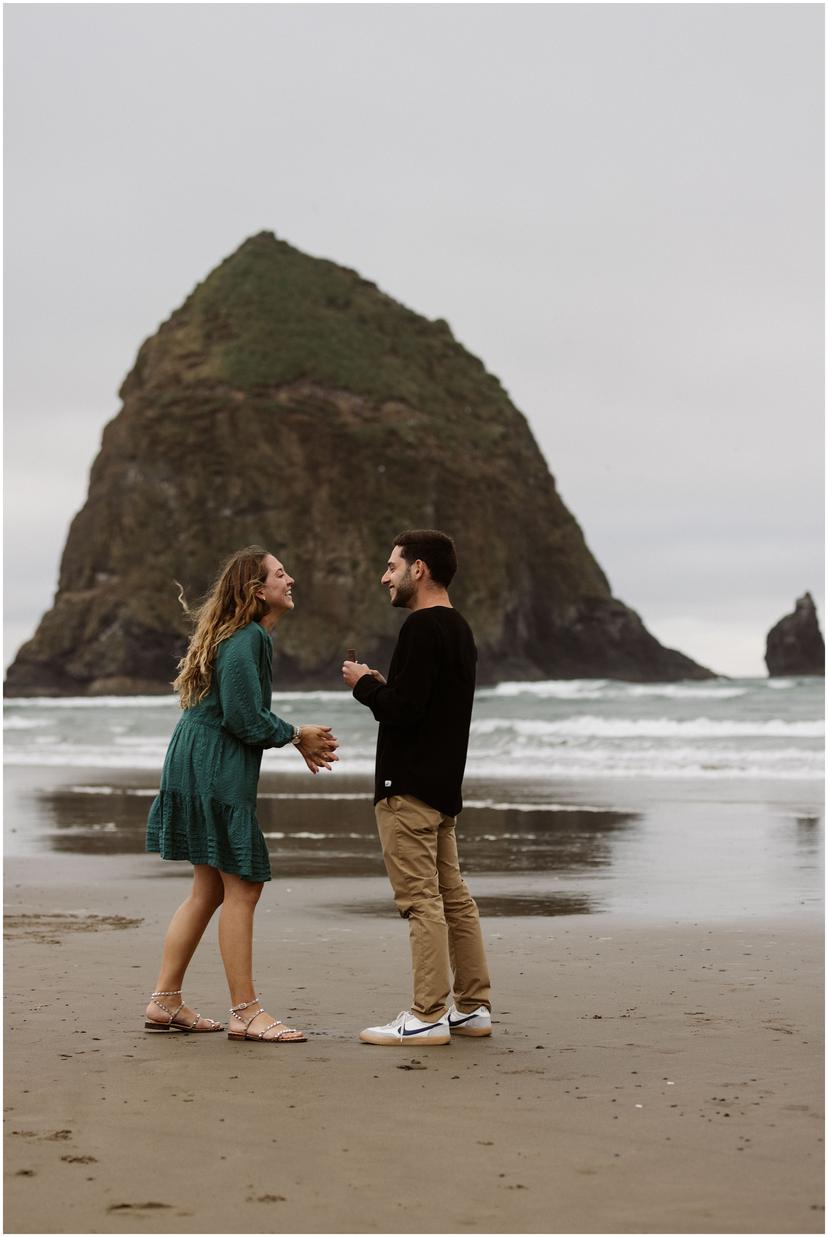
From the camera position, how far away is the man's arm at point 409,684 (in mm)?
5262

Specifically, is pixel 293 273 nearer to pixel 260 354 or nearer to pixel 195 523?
pixel 260 354

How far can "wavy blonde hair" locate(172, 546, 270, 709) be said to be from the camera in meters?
5.45

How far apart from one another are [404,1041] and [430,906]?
1.57ft

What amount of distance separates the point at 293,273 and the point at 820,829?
339 ft

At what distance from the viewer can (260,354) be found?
102 meters

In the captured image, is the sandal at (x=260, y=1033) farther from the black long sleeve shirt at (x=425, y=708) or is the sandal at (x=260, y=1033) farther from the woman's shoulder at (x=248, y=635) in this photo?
the woman's shoulder at (x=248, y=635)

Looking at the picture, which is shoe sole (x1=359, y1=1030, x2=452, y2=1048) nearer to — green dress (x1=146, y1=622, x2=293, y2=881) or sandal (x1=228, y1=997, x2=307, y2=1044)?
sandal (x1=228, y1=997, x2=307, y2=1044)

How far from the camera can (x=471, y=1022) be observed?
536cm

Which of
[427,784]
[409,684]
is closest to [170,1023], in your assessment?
[427,784]

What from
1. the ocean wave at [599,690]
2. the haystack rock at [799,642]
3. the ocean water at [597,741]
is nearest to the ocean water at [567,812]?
the ocean water at [597,741]

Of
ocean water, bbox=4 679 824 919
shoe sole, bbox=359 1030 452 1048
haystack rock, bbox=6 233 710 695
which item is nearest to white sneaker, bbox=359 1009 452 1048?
shoe sole, bbox=359 1030 452 1048

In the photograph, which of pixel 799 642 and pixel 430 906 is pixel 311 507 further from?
pixel 430 906

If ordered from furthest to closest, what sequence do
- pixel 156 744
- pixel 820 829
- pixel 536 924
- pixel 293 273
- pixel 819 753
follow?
1. pixel 293 273
2. pixel 156 744
3. pixel 819 753
4. pixel 820 829
5. pixel 536 924

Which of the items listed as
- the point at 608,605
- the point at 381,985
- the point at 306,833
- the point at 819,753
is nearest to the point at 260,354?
the point at 608,605
